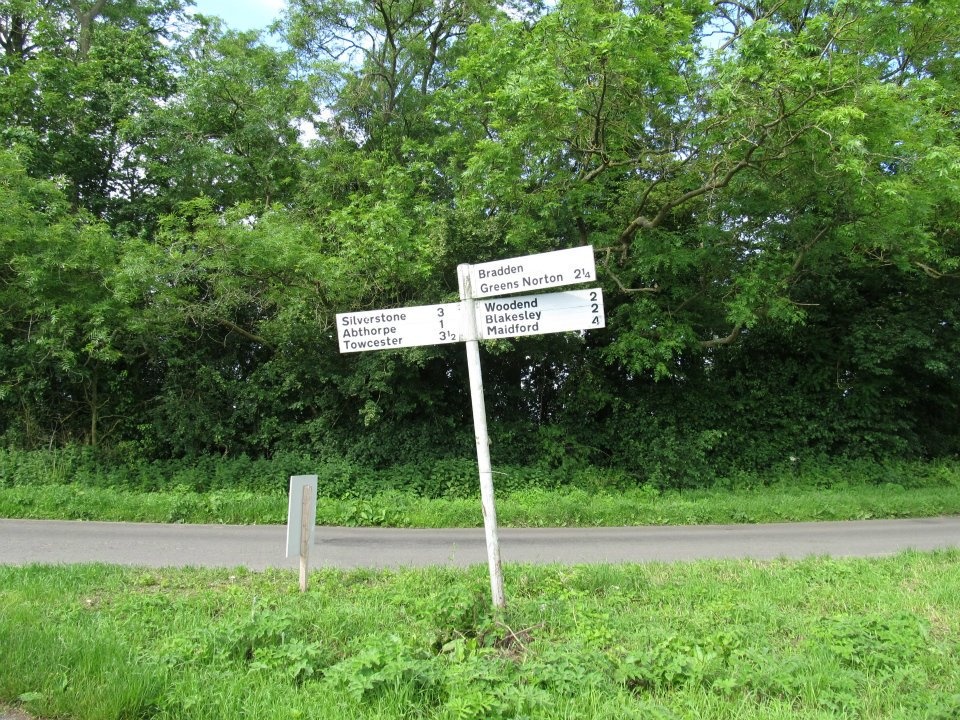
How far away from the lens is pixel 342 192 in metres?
13.8

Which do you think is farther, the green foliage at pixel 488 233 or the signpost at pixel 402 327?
the green foliage at pixel 488 233

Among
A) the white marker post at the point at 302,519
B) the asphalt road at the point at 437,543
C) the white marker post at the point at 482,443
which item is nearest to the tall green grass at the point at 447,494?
the asphalt road at the point at 437,543

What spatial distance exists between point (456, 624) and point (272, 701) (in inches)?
52.7

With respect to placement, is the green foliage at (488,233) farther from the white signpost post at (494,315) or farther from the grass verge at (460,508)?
the white signpost post at (494,315)

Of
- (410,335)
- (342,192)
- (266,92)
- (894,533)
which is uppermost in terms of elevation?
(266,92)

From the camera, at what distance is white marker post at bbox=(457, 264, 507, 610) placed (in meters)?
4.45

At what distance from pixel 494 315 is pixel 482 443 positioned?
37.2 inches

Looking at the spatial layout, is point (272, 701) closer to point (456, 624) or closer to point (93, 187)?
point (456, 624)

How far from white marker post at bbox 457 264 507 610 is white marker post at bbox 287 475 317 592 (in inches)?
66.8

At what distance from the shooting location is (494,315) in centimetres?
Result: 461

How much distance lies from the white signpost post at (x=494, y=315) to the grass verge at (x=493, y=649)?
76 cm

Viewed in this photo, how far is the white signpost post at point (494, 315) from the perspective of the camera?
4.36 m

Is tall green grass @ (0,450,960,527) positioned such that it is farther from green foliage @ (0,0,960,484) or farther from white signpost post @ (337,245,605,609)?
white signpost post @ (337,245,605,609)

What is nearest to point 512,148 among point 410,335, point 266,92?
point 410,335
